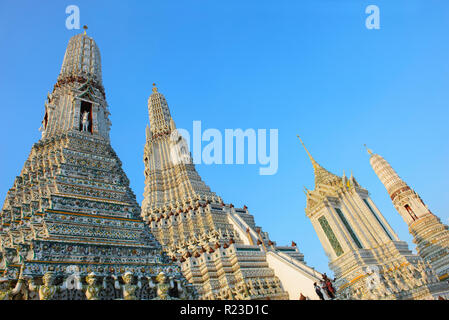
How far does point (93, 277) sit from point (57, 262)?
120cm

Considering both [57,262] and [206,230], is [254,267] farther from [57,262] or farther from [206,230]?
[57,262]

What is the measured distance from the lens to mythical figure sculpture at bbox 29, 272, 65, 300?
27.7ft

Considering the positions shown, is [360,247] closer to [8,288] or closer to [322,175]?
[322,175]

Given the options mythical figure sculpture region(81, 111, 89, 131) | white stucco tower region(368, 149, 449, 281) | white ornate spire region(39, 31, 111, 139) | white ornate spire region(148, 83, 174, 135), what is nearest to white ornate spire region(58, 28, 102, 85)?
white ornate spire region(39, 31, 111, 139)

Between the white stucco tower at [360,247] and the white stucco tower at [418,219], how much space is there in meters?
5.42

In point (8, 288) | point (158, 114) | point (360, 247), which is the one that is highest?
point (158, 114)

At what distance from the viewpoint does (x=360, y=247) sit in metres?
24.7

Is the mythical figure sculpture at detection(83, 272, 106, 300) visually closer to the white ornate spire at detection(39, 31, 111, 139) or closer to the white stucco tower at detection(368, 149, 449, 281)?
the white ornate spire at detection(39, 31, 111, 139)

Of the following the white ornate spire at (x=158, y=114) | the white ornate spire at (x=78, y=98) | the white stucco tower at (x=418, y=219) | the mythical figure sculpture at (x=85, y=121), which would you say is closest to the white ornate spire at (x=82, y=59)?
the white ornate spire at (x=78, y=98)

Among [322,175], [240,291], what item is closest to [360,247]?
[322,175]

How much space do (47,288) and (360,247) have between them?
22.8 m

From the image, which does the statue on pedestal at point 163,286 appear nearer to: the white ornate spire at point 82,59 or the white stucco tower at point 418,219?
the white ornate spire at point 82,59

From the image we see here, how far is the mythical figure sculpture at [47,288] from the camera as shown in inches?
332
